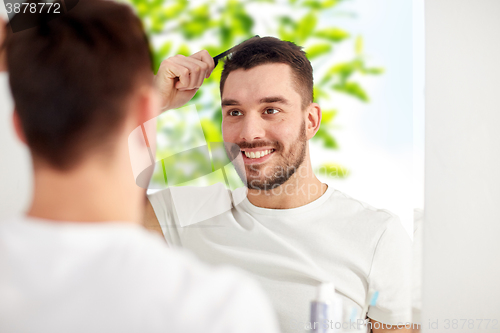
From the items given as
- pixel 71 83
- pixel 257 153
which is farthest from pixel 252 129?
pixel 71 83

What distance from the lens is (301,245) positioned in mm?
989

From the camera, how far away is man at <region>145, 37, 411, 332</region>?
0.97 metres

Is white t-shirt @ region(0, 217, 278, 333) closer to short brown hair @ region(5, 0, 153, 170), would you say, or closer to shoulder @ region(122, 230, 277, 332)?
shoulder @ region(122, 230, 277, 332)

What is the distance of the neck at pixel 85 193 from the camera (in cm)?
66

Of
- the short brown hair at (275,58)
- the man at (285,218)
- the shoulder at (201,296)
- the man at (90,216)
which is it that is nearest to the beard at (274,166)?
the man at (285,218)

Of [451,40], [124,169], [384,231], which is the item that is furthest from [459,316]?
[124,169]

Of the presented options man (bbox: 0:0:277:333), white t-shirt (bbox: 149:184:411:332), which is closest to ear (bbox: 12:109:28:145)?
man (bbox: 0:0:277:333)

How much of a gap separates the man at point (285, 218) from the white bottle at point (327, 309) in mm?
18

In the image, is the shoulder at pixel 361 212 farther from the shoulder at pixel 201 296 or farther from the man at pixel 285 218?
the shoulder at pixel 201 296

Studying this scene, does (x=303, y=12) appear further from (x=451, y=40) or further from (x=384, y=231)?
(x=384, y=231)

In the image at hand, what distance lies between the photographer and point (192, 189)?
105 cm

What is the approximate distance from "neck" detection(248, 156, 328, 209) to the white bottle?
234 mm

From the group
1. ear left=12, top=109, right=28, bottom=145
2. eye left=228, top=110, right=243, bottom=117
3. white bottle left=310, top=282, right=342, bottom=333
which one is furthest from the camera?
eye left=228, top=110, right=243, bottom=117

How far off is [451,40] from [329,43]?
0.46 m
